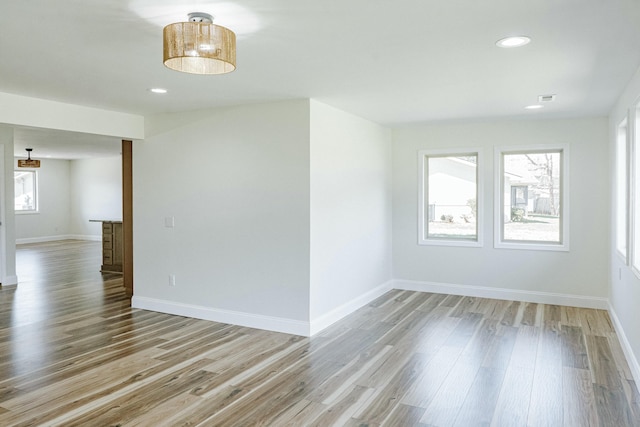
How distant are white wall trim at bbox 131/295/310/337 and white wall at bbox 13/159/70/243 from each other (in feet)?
28.8

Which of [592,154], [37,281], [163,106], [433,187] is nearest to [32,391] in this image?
[163,106]

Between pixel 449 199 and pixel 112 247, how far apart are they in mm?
5672

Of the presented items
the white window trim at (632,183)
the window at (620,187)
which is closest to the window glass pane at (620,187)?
the window at (620,187)

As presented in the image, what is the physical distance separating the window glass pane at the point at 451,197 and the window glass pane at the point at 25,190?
11225mm

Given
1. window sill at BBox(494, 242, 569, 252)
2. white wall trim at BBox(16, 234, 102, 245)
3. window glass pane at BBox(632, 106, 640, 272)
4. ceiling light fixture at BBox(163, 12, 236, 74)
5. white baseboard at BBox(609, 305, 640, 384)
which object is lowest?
white baseboard at BBox(609, 305, 640, 384)

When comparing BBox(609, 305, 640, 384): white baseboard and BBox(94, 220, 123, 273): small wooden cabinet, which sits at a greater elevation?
BBox(94, 220, 123, 273): small wooden cabinet

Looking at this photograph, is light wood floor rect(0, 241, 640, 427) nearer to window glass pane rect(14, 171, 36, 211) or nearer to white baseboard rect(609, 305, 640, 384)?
white baseboard rect(609, 305, 640, 384)

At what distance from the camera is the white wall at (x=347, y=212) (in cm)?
466

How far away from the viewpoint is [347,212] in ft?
17.4

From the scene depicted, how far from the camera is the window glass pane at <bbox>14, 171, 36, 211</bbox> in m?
12.6

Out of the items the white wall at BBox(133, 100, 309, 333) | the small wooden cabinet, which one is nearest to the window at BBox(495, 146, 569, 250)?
the white wall at BBox(133, 100, 309, 333)

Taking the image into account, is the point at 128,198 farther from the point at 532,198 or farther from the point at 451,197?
the point at 532,198

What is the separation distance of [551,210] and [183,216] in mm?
4552

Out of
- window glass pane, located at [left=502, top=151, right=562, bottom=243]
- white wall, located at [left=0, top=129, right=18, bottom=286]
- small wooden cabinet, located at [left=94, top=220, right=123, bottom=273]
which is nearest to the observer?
window glass pane, located at [left=502, top=151, right=562, bottom=243]
